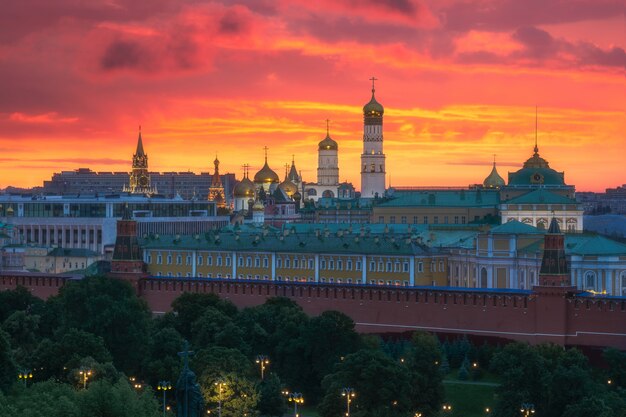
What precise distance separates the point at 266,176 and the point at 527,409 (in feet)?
324

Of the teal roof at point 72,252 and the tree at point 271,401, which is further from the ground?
the teal roof at point 72,252

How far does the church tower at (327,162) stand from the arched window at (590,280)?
245 feet

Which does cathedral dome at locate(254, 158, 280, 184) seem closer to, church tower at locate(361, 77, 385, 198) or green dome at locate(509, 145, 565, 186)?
church tower at locate(361, 77, 385, 198)

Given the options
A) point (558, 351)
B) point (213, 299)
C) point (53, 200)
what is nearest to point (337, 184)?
point (53, 200)

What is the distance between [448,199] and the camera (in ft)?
384

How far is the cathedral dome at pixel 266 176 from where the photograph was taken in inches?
6211

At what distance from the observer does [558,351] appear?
220 ft

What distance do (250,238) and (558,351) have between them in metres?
35.8

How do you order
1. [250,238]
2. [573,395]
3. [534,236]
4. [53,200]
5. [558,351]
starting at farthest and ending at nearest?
[53,200], [250,238], [534,236], [558,351], [573,395]

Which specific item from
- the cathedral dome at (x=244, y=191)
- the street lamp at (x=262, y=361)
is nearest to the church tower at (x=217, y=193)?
the cathedral dome at (x=244, y=191)

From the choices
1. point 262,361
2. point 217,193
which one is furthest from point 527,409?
point 217,193

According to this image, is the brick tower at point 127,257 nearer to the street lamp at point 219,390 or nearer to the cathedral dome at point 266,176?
the street lamp at point 219,390

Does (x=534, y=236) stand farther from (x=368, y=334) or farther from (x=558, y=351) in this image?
(x=558, y=351)

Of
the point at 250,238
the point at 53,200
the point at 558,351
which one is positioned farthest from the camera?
the point at 53,200
